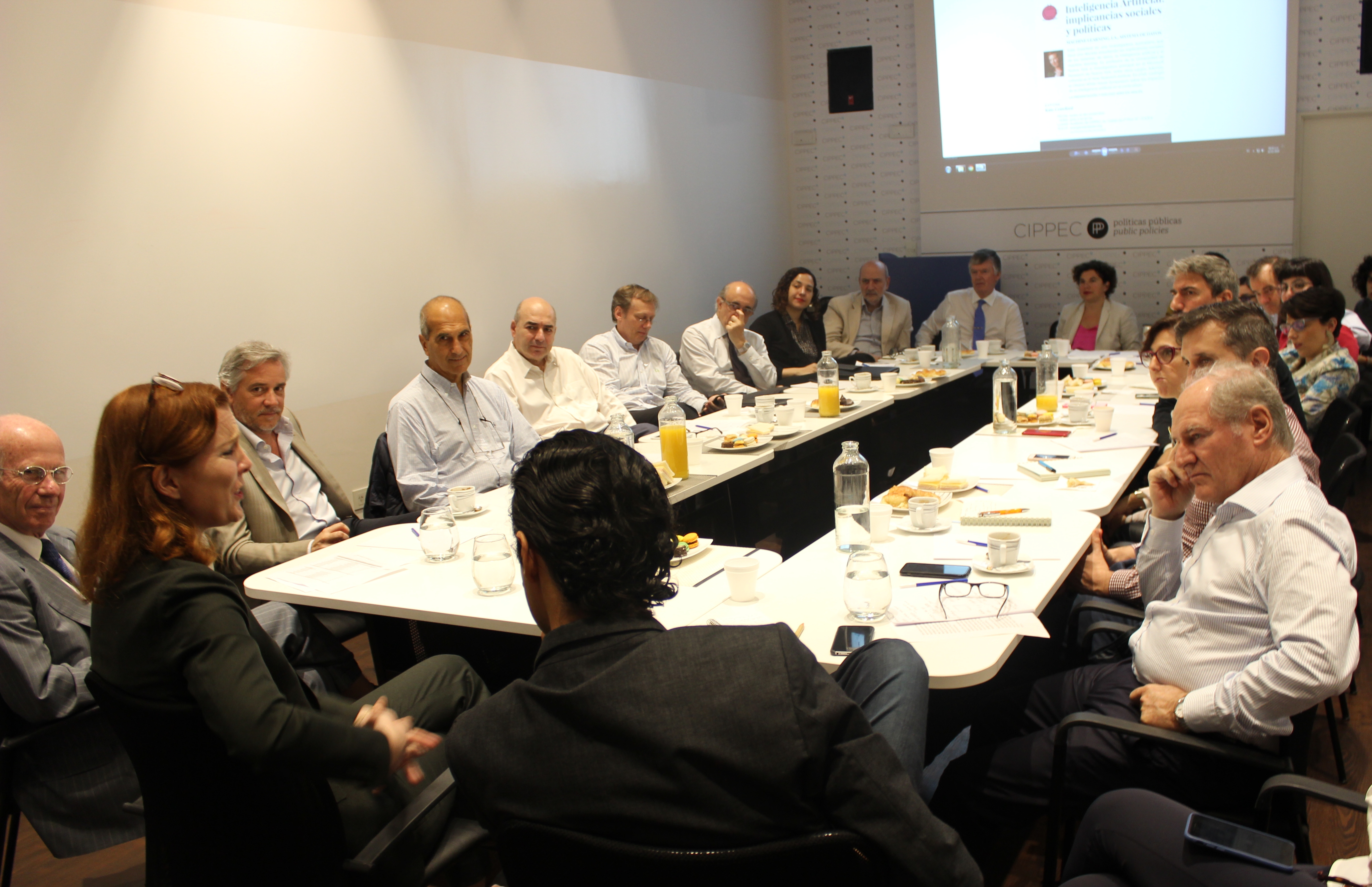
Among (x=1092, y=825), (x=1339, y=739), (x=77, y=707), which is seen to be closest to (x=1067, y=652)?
(x=1092, y=825)

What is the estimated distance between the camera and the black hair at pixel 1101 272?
689 centimetres

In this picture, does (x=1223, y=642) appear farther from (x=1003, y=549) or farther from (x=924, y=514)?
(x=924, y=514)

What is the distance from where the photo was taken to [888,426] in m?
5.20

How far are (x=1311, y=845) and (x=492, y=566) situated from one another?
218cm

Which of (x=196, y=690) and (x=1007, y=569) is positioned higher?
(x=196, y=690)

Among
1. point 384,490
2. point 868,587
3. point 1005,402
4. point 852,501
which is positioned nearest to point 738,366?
point 1005,402

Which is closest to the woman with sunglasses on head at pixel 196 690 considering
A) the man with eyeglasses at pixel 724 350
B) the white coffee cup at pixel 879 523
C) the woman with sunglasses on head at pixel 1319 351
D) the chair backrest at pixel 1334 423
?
the white coffee cup at pixel 879 523

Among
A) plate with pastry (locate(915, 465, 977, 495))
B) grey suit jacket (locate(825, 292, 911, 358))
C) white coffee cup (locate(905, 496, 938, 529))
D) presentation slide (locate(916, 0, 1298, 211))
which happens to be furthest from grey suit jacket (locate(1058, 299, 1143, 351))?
white coffee cup (locate(905, 496, 938, 529))

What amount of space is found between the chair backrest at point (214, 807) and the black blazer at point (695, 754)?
53 centimetres

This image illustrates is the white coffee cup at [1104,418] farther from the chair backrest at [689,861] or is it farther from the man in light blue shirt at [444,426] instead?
the chair backrest at [689,861]

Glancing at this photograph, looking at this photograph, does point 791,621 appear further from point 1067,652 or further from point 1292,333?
point 1292,333

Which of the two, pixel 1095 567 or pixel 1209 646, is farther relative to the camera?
pixel 1095 567

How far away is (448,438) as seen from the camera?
382 cm

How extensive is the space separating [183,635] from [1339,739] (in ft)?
10.4
